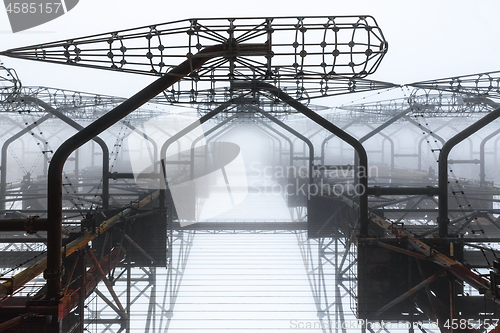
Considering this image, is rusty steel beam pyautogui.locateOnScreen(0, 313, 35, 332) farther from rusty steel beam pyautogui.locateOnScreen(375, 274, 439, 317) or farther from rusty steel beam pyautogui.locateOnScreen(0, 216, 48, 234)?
rusty steel beam pyautogui.locateOnScreen(375, 274, 439, 317)

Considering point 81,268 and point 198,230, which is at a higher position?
point 81,268

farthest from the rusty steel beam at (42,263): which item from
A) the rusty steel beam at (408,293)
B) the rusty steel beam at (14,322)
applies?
the rusty steel beam at (408,293)

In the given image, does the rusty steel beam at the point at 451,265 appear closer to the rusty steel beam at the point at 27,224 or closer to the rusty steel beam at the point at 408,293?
the rusty steel beam at the point at 408,293

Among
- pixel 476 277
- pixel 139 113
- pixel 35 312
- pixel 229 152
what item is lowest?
pixel 35 312

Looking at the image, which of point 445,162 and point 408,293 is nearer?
point 408,293

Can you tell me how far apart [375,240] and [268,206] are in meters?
18.7

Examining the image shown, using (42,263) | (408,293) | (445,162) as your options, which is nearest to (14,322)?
(42,263)

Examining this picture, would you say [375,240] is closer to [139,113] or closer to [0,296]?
[0,296]

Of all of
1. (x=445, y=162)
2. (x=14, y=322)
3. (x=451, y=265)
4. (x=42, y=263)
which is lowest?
(x=14, y=322)

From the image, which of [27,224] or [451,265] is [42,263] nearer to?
[27,224]

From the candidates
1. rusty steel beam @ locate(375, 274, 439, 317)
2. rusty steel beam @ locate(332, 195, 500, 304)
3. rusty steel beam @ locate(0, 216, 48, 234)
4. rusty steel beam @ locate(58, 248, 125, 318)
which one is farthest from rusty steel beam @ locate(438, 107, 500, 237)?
rusty steel beam @ locate(0, 216, 48, 234)

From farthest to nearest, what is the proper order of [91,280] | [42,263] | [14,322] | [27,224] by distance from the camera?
[91,280] < [42,263] < [27,224] < [14,322]

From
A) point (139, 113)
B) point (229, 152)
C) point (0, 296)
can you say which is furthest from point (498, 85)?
point (229, 152)

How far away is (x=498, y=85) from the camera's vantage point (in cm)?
1118
